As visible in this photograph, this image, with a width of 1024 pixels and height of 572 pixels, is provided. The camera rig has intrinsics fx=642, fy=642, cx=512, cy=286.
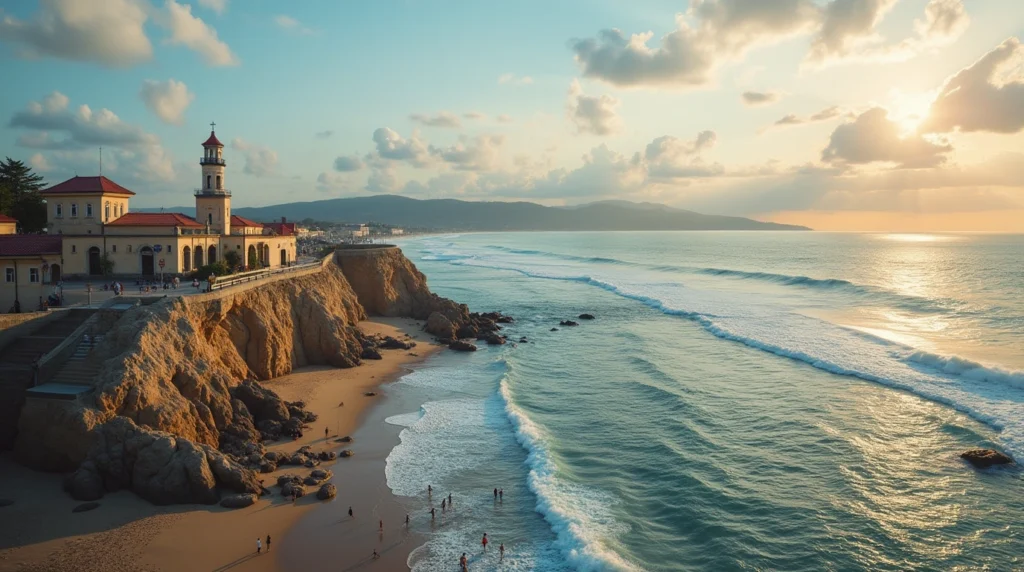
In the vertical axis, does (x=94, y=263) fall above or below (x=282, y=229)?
below

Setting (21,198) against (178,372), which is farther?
(21,198)

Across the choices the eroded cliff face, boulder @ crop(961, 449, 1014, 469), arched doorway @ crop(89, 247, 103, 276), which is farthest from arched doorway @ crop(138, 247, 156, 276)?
boulder @ crop(961, 449, 1014, 469)

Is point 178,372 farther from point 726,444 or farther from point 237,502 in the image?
point 726,444

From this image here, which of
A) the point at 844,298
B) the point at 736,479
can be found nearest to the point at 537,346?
the point at 736,479

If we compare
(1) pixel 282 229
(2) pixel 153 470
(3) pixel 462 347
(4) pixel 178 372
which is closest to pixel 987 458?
(2) pixel 153 470

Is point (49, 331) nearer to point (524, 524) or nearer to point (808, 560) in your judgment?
point (524, 524)

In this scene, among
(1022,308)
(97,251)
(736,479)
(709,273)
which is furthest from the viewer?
(709,273)
